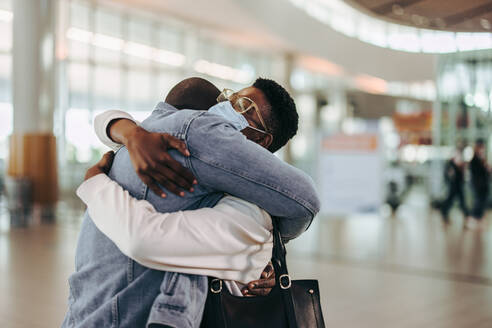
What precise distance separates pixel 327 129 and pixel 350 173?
4587mm

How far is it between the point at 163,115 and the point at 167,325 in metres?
0.60

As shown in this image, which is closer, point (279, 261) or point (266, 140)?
point (279, 261)

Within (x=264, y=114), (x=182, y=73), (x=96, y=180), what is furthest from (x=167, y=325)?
(x=182, y=73)

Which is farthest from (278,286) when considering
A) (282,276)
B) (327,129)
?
(327,129)

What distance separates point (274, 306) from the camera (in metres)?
1.61

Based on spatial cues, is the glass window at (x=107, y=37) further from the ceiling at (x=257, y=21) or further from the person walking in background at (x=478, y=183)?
the person walking in background at (x=478, y=183)

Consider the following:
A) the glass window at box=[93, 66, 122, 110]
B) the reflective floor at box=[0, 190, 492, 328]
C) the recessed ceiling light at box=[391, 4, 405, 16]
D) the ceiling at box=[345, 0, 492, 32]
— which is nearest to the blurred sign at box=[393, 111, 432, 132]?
the reflective floor at box=[0, 190, 492, 328]

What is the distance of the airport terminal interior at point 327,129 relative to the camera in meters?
5.33

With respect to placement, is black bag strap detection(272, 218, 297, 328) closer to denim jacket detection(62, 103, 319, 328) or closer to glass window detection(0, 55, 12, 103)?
denim jacket detection(62, 103, 319, 328)

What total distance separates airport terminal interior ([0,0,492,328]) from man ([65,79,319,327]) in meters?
0.51

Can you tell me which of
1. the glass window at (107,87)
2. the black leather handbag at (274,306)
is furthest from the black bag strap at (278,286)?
the glass window at (107,87)

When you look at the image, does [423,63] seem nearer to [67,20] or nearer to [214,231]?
[214,231]

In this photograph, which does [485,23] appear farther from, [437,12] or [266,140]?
[266,140]

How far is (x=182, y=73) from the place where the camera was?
2416cm
